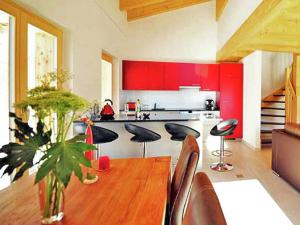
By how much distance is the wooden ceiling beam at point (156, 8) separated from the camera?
575 cm

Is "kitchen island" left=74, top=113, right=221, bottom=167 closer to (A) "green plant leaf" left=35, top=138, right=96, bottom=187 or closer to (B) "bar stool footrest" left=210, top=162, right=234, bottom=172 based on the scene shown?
(B) "bar stool footrest" left=210, top=162, right=234, bottom=172

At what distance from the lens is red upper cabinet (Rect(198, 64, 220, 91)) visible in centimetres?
607

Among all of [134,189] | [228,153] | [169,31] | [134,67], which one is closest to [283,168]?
[228,153]

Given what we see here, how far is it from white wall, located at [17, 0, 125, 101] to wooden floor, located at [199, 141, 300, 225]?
249 cm

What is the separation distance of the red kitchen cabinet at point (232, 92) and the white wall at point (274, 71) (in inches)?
40.9

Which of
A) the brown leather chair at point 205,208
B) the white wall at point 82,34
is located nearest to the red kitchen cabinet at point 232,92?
the white wall at point 82,34

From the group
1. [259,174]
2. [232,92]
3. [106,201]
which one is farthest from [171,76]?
[106,201]

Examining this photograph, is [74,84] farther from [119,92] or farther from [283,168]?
[283,168]

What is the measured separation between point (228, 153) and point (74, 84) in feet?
11.5

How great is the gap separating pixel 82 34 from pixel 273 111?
5646mm

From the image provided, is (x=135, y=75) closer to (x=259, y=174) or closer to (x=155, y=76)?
(x=155, y=76)

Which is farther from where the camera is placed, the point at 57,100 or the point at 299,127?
the point at 299,127

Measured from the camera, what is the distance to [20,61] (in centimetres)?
215

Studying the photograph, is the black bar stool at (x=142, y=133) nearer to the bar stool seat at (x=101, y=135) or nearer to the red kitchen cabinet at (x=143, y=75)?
the bar stool seat at (x=101, y=135)
